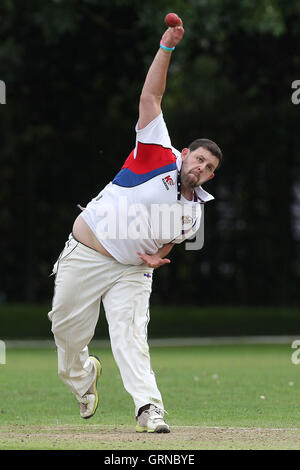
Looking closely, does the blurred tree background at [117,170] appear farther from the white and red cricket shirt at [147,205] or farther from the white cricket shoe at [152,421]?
the white cricket shoe at [152,421]

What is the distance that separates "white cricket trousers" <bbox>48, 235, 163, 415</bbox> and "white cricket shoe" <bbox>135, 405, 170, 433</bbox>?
11 centimetres

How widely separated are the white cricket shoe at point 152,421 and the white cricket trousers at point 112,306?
108mm

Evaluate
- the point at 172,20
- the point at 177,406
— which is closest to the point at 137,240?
the point at 172,20

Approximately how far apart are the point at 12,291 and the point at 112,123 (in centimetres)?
437

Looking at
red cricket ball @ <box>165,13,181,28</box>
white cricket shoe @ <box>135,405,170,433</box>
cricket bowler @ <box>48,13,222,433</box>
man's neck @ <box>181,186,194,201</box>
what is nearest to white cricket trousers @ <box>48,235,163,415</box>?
cricket bowler @ <box>48,13,222,433</box>

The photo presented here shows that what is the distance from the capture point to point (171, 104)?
27.7 meters

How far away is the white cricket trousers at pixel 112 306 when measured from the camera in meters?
8.24

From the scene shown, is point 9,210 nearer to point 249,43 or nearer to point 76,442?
point 249,43

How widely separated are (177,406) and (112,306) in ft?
7.99

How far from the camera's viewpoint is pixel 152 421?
26.1ft

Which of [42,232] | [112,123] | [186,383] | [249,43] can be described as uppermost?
[249,43]

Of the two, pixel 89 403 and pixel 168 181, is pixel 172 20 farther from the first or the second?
pixel 89 403

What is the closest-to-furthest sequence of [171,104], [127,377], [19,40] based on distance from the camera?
1. [127,377]
2. [19,40]
3. [171,104]
